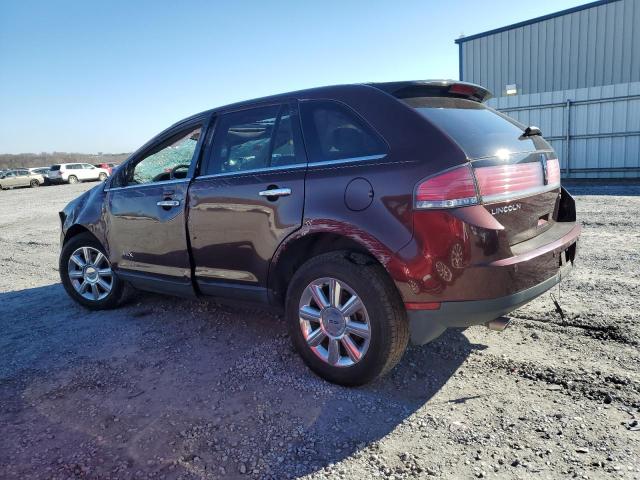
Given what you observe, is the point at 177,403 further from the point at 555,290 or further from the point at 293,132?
the point at 555,290

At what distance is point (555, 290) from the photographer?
4.34 metres

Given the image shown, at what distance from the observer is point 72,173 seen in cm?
3528

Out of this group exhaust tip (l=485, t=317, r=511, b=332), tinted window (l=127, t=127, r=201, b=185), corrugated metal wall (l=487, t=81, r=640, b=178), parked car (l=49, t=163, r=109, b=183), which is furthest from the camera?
parked car (l=49, t=163, r=109, b=183)

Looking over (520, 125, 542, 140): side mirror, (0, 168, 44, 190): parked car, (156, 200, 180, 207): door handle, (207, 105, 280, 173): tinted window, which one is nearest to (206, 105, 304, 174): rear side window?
(207, 105, 280, 173): tinted window

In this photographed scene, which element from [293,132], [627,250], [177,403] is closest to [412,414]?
[177,403]

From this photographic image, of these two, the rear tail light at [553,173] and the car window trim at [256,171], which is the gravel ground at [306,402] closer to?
the rear tail light at [553,173]

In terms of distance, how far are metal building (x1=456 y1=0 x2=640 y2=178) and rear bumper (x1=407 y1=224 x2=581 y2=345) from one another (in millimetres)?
13859

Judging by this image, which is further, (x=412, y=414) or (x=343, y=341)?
(x=343, y=341)

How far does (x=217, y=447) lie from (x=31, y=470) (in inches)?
35.5

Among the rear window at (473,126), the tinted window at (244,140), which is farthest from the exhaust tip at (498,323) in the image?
the tinted window at (244,140)

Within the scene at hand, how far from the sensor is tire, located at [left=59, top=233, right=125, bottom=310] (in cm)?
470

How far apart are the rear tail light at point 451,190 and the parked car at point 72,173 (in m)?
37.6

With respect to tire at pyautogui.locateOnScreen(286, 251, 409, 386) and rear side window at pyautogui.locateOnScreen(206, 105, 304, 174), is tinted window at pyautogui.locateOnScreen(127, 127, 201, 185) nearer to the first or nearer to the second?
rear side window at pyautogui.locateOnScreen(206, 105, 304, 174)

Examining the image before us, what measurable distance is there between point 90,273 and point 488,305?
390 cm
